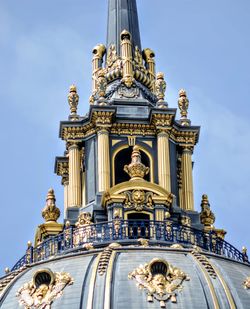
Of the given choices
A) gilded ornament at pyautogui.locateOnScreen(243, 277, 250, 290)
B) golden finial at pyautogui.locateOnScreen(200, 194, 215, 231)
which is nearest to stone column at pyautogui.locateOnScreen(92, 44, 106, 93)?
golden finial at pyautogui.locateOnScreen(200, 194, 215, 231)

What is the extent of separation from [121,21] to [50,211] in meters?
12.3

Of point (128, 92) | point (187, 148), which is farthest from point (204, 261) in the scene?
point (128, 92)

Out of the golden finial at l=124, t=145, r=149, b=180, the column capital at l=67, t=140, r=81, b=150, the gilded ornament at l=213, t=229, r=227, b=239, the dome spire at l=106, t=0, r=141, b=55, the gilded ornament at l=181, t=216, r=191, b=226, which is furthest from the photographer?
the dome spire at l=106, t=0, r=141, b=55

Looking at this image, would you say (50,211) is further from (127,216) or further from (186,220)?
(186,220)

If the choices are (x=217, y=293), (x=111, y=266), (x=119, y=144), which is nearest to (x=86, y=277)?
(x=111, y=266)

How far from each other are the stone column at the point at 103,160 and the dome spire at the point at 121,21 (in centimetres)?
644

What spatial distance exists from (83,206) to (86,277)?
9.68m

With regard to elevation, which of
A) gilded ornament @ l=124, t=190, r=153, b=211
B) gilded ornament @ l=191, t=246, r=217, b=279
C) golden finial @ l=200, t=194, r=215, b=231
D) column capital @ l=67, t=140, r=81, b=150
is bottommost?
gilded ornament @ l=191, t=246, r=217, b=279

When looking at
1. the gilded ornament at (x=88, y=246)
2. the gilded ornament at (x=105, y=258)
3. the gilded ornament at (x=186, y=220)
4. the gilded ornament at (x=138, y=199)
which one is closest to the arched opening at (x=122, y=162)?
the gilded ornament at (x=186, y=220)

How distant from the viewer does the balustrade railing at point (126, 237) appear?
71938 millimetres

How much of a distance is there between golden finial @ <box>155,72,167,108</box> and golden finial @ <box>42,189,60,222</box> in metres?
7.04

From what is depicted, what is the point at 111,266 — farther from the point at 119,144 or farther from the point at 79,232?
the point at 119,144

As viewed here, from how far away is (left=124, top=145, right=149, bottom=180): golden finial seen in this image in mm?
75750

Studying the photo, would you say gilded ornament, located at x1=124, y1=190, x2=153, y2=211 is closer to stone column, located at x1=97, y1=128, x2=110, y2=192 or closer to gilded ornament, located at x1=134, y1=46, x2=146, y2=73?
stone column, located at x1=97, y1=128, x2=110, y2=192
